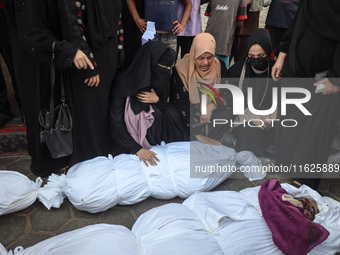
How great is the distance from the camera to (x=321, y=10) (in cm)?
202

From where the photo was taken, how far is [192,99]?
2.68 metres

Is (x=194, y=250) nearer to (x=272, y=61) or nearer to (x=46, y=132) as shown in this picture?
(x=46, y=132)

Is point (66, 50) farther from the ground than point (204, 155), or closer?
Result: farther from the ground

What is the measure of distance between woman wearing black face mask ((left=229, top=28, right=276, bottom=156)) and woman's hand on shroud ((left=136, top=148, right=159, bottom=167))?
35.7 inches

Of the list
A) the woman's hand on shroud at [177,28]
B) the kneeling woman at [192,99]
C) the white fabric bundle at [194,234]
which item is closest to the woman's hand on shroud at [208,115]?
the kneeling woman at [192,99]

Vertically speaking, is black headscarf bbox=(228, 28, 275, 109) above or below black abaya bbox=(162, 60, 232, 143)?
above

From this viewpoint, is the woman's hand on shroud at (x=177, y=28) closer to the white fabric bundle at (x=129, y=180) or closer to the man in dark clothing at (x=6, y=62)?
the white fabric bundle at (x=129, y=180)

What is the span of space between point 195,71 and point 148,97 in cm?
57

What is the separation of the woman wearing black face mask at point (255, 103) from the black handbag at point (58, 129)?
1482 mm

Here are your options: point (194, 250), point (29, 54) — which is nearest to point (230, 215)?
point (194, 250)

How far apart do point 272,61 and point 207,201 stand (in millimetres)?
1468

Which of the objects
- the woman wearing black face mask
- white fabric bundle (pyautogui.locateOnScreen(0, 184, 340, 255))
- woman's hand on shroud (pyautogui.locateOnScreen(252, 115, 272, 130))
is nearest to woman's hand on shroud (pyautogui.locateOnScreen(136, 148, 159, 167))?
white fabric bundle (pyautogui.locateOnScreen(0, 184, 340, 255))

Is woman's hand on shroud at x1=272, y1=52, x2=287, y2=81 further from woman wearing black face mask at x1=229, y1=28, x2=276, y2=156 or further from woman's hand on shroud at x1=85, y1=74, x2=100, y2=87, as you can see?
woman's hand on shroud at x1=85, y1=74, x2=100, y2=87

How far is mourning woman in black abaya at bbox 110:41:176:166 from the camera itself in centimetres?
222
